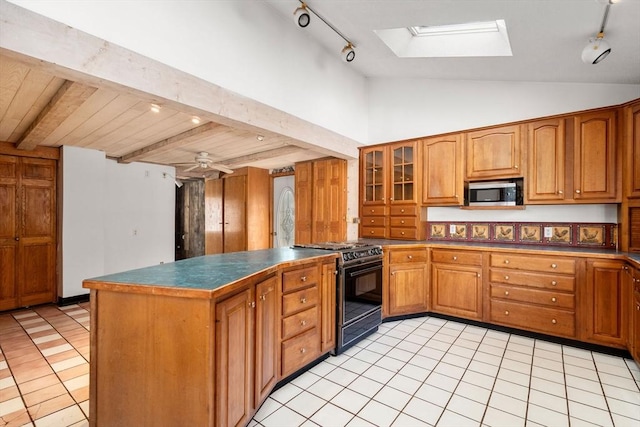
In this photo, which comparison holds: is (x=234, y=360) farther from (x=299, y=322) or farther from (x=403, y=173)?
(x=403, y=173)

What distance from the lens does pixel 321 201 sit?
4.76 meters

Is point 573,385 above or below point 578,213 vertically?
below

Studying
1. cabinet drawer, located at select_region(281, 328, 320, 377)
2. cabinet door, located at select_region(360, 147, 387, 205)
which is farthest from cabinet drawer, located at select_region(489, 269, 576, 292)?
cabinet drawer, located at select_region(281, 328, 320, 377)

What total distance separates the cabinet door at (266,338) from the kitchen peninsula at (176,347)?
0.01m

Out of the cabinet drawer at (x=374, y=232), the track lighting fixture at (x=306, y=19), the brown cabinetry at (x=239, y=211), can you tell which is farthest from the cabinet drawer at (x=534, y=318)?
the brown cabinetry at (x=239, y=211)

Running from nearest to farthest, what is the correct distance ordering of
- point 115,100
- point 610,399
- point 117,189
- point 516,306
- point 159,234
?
point 610,399 < point 115,100 < point 516,306 < point 117,189 < point 159,234

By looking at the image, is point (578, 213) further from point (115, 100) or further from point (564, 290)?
point (115, 100)

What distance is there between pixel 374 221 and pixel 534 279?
6.45ft

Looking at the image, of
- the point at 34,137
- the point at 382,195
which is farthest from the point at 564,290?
the point at 34,137

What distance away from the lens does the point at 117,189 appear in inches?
200

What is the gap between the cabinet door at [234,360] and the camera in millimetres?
1438

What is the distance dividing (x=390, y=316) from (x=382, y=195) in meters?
1.63

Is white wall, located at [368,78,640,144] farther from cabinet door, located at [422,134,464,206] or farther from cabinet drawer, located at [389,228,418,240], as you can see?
cabinet drawer, located at [389,228,418,240]

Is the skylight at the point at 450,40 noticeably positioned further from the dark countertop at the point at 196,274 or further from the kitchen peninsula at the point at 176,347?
the kitchen peninsula at the point at 176,347
